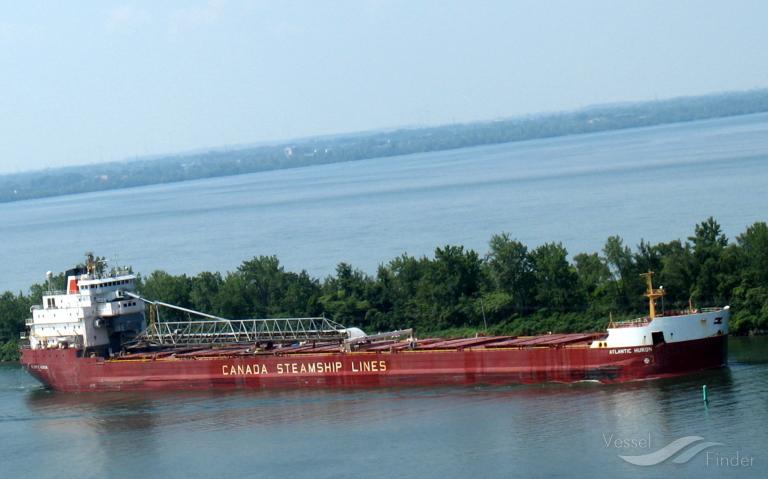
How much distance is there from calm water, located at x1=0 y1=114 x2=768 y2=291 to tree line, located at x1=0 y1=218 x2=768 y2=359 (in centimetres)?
1146

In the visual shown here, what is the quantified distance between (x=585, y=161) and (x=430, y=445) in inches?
4148

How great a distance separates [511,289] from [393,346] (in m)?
8.36

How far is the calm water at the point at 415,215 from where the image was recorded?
61344 millimetres

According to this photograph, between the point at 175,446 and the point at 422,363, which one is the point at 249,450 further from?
the point at 422,363

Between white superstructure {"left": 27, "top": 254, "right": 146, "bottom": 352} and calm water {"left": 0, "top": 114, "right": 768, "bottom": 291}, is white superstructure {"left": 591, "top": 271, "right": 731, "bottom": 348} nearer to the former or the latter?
white superstructure {"left": 27, "top": 254, "right": 146, "bottom": 352}

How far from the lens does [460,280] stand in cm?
3975

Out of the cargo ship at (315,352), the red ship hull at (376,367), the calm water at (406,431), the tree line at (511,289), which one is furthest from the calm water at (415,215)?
the calm water at (406,431)

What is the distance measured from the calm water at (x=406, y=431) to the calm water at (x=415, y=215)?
24444 millimetres

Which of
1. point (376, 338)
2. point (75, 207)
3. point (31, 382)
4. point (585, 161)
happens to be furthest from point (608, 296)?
point (75, 207)

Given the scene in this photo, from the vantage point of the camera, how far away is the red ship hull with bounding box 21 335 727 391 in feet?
93.5

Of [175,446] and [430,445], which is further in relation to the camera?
[175,446]

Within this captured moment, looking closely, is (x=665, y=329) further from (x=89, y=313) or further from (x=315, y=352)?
(x=89, y=313)

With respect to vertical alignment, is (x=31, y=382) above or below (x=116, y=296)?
below

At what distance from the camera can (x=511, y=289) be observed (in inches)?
1538
